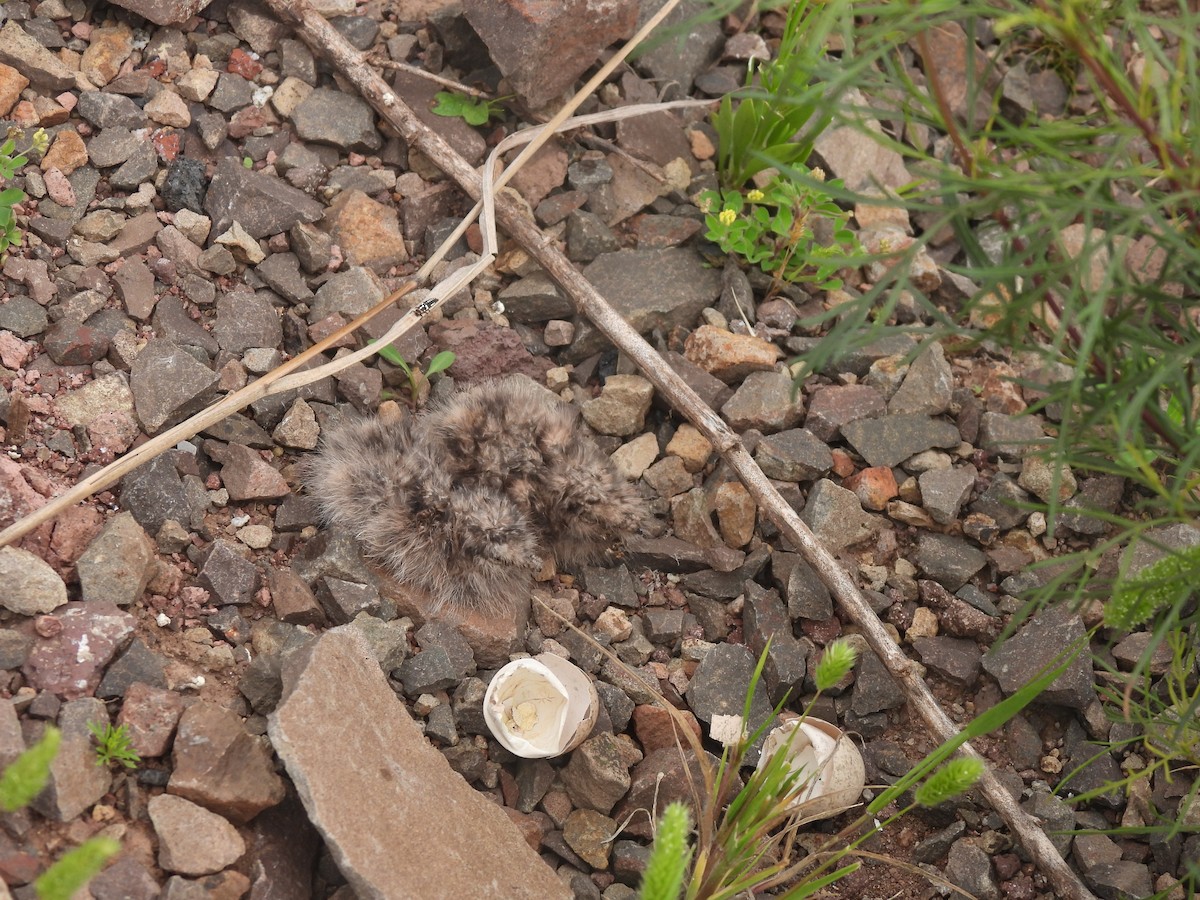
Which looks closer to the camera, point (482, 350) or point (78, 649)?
point (78, 649)

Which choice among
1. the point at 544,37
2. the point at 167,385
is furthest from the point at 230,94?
the point at 167,385

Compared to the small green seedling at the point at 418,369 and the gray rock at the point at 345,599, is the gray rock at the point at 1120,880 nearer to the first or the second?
the gray rock at the point at 345,599

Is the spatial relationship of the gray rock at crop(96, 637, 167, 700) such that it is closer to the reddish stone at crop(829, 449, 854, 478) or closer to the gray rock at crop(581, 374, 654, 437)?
the gray rock at crop(581, 374, 654, 437)

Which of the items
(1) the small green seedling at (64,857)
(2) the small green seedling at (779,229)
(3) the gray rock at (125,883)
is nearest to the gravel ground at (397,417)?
(3) the gray rock at (125,883)

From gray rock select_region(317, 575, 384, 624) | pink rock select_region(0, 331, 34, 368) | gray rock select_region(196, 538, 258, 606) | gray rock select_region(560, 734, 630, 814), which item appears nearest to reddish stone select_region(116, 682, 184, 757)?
gray rock select_region(196, 538, 258, 606)

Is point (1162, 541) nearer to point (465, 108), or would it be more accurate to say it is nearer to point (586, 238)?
point (586, 238)
